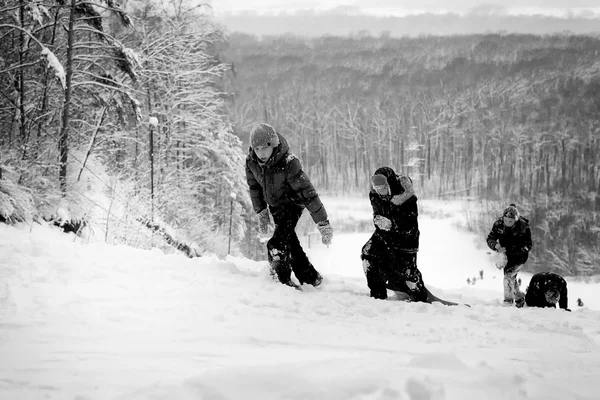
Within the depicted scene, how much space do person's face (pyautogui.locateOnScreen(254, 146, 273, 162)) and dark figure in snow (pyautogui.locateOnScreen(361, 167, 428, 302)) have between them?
3.94ft

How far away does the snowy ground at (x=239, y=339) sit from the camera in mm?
1862

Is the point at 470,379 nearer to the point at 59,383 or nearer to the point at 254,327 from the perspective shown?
the point at 254,327

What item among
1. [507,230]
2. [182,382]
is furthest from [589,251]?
[182,382]

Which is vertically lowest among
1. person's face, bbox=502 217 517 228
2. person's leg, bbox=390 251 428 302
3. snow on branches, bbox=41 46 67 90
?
person's leg, bbox=390 251 428 302

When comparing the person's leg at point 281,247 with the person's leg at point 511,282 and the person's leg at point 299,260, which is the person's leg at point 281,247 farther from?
the person's leg at point 511,282

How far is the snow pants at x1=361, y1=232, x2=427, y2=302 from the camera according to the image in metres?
4.98

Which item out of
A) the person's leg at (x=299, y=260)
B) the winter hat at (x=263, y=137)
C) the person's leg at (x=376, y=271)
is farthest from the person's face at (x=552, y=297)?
the winter hat at (x=263, y=137)

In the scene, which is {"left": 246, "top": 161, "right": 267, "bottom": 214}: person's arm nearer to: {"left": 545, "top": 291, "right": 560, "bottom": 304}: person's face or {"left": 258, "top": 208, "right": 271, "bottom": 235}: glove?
{"left": 258, "top": 208, "right": 271, "bottom": 235}: glove

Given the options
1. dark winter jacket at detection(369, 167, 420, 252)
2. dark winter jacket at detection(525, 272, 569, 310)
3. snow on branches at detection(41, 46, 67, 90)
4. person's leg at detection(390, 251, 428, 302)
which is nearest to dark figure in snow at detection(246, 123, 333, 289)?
dark winter jacket at detection(369, 167, 420, 252)

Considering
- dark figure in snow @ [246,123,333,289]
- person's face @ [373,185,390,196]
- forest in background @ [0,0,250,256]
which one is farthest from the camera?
forest in background @ [0,0,250,256]

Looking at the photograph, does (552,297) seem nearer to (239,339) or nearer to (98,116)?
(239,339)

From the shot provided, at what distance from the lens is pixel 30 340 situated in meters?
2.40

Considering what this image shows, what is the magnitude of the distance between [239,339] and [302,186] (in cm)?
240

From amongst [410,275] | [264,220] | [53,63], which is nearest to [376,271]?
[410,275]
